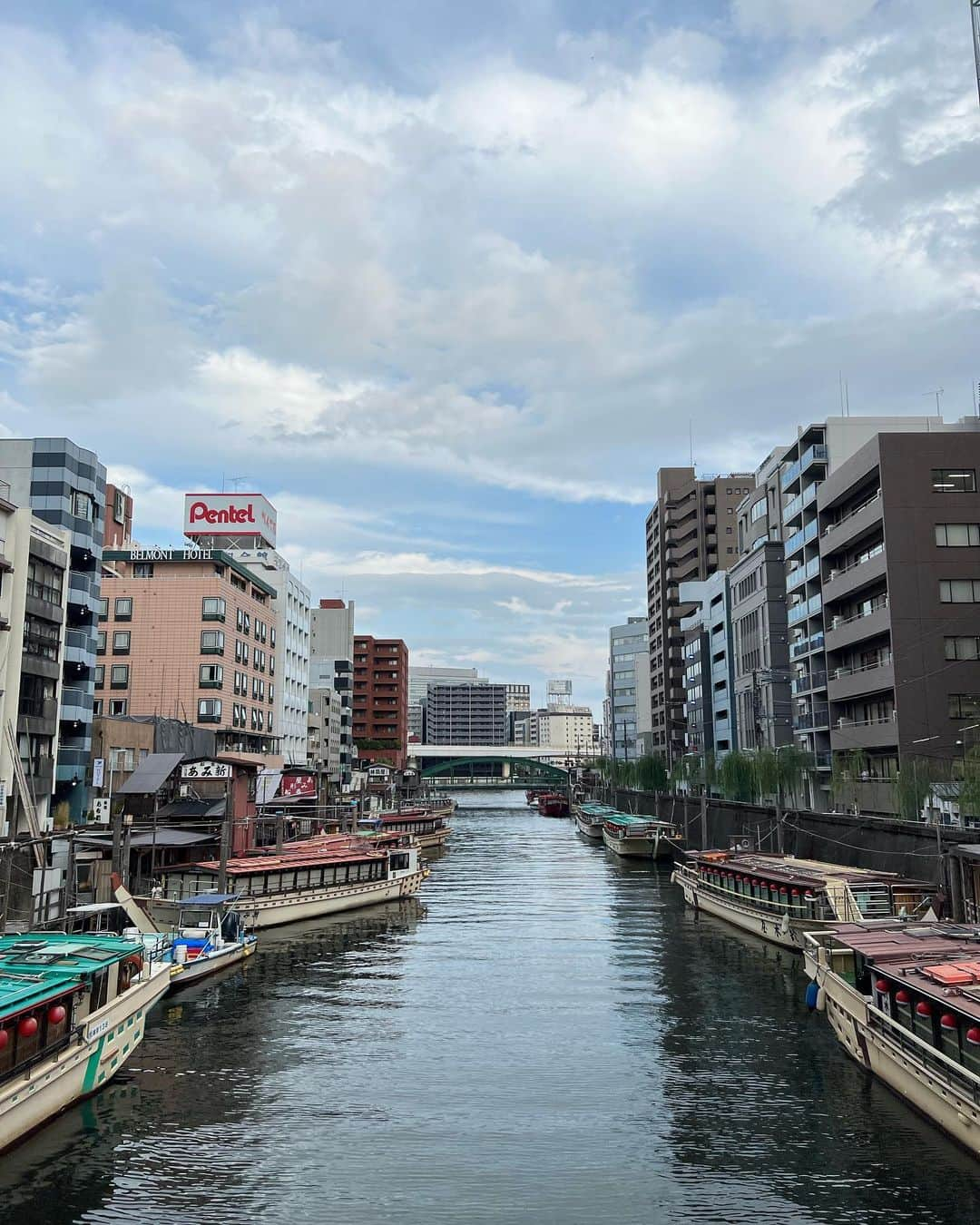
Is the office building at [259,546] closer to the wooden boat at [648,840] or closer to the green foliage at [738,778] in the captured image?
the wooden boat at [648,840]

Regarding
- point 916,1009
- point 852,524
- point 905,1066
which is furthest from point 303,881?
point 852,524

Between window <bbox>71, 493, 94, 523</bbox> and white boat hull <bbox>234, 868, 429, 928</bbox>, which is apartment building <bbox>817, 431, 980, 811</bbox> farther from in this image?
window <bbox>71, 493, 94, 523</bbox>

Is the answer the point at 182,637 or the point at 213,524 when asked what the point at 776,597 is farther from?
the point at 213,524

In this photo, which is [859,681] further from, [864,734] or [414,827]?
[414,827]

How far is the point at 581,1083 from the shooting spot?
26.2m

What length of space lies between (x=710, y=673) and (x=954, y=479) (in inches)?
2494

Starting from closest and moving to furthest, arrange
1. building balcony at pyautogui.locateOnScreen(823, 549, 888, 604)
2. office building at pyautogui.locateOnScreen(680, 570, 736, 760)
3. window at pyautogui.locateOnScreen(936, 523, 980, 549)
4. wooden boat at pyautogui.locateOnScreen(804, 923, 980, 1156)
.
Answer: wooden boat at pyautogui.locateOnScreen(804, 923, 980, 1156) → window at pyautogui.locateOnScreen(936, 523, 980, 549) → building balcony at pyautogui.locateOnScreen(823, 549, 888, 604) → office building at pyautogui.locateOnScreen(680, 570, 736, 760)

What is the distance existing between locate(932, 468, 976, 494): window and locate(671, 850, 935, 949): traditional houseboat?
3103cm

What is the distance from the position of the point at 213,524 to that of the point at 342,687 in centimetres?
6527

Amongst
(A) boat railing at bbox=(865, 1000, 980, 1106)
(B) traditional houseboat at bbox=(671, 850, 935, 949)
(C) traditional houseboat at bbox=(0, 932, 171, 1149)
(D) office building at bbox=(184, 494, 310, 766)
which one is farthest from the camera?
(D) office building at bbox=(184, 494, 310, 766)

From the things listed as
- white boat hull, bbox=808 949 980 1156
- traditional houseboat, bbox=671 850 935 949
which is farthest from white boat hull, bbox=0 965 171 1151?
traditional houseboat, bbox=671 850 935 949

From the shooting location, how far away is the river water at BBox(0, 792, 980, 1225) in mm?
19109

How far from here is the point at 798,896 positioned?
44.8m

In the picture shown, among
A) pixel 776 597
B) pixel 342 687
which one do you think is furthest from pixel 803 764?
pixel 342 687
